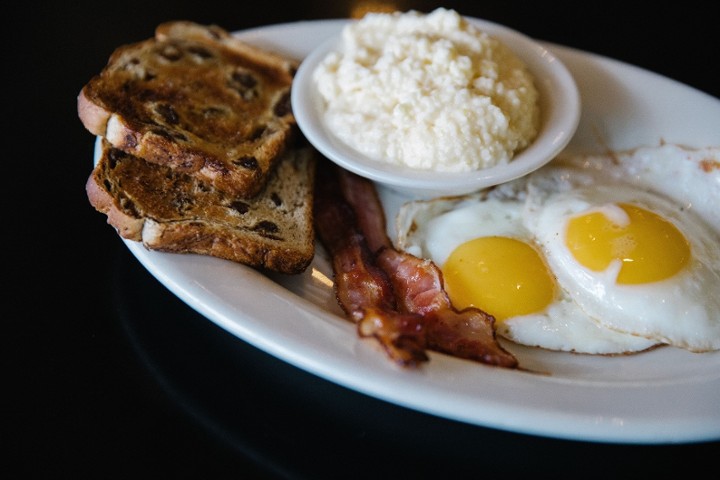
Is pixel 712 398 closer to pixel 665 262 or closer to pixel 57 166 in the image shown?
pixel 665 262

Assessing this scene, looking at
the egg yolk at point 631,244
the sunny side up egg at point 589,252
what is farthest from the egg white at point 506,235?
the egg yolk at point 631,244

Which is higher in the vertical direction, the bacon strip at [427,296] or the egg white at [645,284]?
the egg white at [645,284]

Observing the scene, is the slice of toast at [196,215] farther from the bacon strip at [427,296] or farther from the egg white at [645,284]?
the egg white at [645,284]

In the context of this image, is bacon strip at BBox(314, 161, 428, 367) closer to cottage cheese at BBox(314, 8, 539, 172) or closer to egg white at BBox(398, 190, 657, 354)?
egg white at BBox(398, 190, 657, 354)

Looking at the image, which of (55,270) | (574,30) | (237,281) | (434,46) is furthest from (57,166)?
(574,30)

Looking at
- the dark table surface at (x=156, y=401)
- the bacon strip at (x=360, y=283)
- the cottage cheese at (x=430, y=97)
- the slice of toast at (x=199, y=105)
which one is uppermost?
the cottage cheese at (x=430, y=97)
